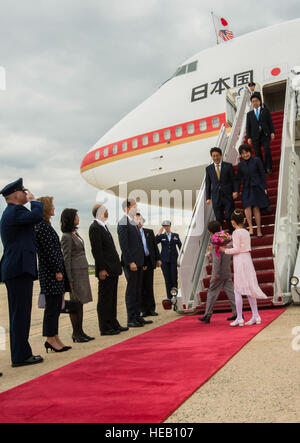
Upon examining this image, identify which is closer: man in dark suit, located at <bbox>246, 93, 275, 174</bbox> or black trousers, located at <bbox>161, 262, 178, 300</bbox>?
man in dark suit, located at <bbox>246, 93, 275, 174</bbox>

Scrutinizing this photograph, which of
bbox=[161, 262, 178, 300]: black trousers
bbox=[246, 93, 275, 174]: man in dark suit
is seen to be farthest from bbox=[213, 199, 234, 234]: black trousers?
bbox=[161, 262, 178, 300]: black trousers

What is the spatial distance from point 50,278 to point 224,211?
3191 mm

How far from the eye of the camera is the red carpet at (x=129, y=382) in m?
2.12

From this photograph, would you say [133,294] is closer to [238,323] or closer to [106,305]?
[106,305]

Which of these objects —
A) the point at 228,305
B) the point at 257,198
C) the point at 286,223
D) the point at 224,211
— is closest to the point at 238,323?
the point at 228,305

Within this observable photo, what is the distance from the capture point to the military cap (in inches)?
142

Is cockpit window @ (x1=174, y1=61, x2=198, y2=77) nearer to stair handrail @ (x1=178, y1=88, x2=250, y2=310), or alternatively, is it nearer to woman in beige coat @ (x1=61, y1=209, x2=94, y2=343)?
stair handrail @ (x1=178, y1=88, x2=250, y2=310)

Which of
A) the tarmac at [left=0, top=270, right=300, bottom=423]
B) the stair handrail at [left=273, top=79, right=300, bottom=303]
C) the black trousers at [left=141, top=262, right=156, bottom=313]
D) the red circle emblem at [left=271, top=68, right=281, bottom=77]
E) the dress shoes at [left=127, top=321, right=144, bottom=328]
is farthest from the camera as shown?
the red circle emblem at [left=271, top=68, right=281, bottom=77]

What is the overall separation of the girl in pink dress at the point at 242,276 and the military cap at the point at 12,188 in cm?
211

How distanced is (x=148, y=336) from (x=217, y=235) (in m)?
1.29

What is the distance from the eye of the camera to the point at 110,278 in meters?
4.67

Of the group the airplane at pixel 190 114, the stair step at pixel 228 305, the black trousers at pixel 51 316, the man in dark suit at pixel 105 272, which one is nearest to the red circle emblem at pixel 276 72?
the airplane at pixel 190 114
